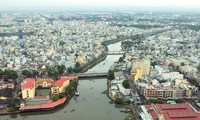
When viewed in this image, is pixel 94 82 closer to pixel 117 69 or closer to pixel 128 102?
pixel 117 69

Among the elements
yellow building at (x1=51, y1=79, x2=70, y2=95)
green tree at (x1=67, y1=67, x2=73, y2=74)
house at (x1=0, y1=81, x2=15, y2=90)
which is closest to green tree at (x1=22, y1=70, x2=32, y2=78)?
house at (x1=0, y1=81, x2=15, y2=90)

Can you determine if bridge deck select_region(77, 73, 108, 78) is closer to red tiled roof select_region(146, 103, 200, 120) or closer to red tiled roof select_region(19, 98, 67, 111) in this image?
red tiled roof select_region(19, 98, 67, 111)

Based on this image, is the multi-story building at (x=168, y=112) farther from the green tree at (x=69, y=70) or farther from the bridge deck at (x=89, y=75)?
the green tree at (x=69, y=70)

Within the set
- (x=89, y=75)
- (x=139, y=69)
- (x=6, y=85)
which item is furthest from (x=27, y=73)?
(x=139, y=69)

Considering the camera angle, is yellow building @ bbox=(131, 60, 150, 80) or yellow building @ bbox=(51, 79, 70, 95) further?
yellow building @ bbox=(131, 60, 150, 80)

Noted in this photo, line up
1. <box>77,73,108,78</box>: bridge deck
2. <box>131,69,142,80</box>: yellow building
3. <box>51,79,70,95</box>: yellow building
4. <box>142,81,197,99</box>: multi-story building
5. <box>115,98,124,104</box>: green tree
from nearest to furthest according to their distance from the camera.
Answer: <box>115,98,124,104</box>: green tree, <box>142,81,197,99</box>: multi-story building, <box>51,79,70,95</box>: yellow building, <box>131,69,142,80</box>: yellow building, <box>77,73,108,78</box>: bridge deck

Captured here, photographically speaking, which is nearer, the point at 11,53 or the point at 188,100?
the point at 188,100

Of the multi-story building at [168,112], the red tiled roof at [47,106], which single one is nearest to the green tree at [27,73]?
the red tiled roof at [47,106]

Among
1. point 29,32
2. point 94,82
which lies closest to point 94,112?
point 94,82
